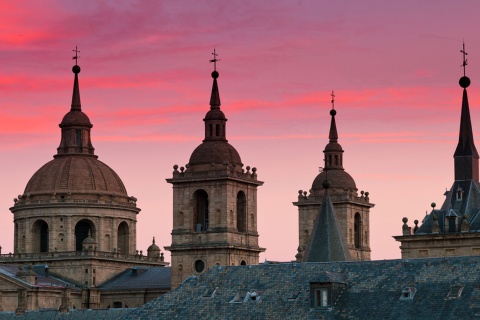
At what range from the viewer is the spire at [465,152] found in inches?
6299

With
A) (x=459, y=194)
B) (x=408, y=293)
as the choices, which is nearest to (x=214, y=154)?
(x=459, y=194)

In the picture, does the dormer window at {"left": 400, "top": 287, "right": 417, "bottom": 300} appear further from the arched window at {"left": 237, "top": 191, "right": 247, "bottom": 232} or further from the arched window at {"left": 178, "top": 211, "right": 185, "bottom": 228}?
the arched window at {"left": 237, "top": 191, "right": 247, "bottom": 232}

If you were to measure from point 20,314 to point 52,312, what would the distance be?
3298 mm

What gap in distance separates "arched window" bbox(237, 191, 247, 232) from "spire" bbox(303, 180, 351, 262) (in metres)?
47.1

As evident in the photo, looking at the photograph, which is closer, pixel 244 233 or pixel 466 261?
pixel 466 261

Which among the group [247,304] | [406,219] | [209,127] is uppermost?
[209,127]

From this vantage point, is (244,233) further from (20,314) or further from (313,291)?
(313,291)

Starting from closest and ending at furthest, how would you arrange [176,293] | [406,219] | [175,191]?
[176,293]
[406,219]
[175,191]

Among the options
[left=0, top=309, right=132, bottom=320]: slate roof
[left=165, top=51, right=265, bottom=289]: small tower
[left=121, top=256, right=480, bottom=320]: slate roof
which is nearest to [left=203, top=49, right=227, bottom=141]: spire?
[left=165, top=51, right=265, bottom=289]: small tower

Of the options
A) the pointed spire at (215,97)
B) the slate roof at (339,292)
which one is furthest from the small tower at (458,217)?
the slate roof at (339,292)

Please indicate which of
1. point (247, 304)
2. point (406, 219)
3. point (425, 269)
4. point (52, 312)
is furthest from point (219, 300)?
point (52, 312)

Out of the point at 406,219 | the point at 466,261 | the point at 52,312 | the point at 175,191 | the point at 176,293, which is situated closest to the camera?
the point at 466,261

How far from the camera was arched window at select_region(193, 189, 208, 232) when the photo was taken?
18512 centimetres

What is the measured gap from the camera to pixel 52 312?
175 metres
